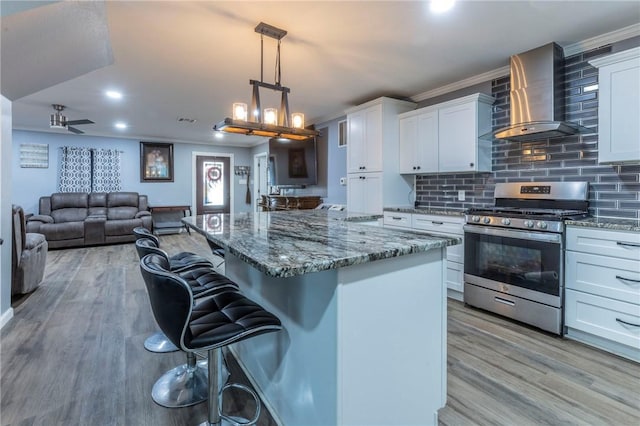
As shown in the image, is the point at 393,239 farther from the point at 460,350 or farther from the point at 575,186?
the point at 575,186

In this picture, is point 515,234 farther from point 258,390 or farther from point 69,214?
point 69,214

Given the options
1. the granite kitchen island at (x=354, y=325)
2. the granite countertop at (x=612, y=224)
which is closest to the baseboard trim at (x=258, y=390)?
the granite kitchen island at (x=354, y=325)

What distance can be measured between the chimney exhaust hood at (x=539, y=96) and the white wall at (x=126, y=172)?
698cm

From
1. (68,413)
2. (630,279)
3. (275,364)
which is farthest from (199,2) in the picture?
(630,279)

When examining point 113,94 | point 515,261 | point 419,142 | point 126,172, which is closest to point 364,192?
point 419,142

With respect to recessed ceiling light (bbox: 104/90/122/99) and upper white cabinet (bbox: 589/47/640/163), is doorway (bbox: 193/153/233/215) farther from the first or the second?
upper white cabinet (bbox: 589/47/640/163)

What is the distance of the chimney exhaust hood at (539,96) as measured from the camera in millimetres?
2748

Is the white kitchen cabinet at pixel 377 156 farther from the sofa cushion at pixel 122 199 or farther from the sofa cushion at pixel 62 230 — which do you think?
the sofa cushion at pixel 62 230

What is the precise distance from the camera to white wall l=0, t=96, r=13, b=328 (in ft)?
8.80

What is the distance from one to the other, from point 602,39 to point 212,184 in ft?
26.0

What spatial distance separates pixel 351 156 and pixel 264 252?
3506 millimetres

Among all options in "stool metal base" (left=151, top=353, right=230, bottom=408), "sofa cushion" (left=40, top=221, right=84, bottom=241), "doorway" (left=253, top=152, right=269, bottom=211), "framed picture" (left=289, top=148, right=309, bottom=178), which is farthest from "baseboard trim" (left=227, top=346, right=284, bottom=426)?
"doorway" (left=253, top=152, right=269, bottom=211)

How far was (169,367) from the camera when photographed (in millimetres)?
2107

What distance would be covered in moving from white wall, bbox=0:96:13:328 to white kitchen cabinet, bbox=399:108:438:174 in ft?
13.0
